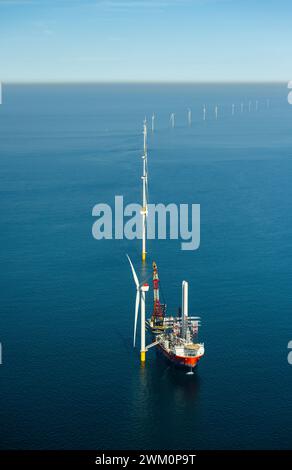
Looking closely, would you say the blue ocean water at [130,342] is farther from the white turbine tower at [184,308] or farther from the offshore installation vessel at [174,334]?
the white turbine tower at [184,308]

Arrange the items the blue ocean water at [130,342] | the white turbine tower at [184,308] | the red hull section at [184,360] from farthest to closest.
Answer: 1. the white turbine tower at [184,308]
2. the red hull section at [184,360]
3. the blue ocean water at [130,342]

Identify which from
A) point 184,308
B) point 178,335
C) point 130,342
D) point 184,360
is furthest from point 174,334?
point 130,342

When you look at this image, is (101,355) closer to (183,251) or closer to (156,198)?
(183,251)

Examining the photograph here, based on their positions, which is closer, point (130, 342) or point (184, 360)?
point (184, 360)

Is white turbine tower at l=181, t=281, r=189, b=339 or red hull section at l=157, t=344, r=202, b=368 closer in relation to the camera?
red hull section at l=157, t=344, r=202, b=368

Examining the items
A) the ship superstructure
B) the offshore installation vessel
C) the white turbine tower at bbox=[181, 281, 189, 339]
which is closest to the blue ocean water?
the offshore installation vessel

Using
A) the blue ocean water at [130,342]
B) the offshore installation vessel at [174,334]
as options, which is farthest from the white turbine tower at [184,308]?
the blue ocean water at [130,342]

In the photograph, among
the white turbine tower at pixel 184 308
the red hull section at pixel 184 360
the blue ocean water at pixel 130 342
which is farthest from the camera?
the white turbine tower at pixel 184 308

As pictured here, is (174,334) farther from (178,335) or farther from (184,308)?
(184,308)

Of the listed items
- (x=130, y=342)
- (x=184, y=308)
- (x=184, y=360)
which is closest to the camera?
(x=184, y=360)

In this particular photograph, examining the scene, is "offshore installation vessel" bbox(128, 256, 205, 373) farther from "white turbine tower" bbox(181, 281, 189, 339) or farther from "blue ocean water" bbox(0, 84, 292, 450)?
"blue ocean water" bbox(0, 84, 292, 450)
